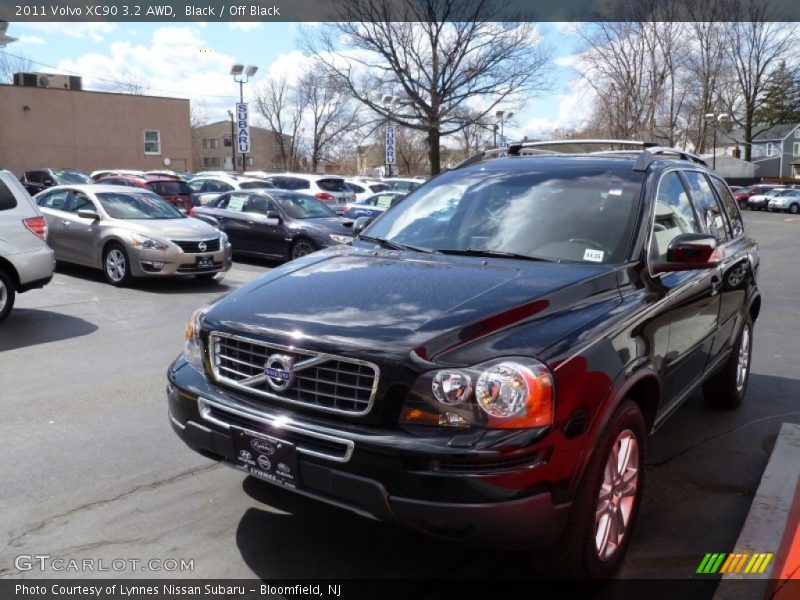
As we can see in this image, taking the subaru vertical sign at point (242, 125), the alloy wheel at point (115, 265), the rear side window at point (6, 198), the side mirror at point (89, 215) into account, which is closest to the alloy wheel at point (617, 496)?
the rear side window at point (6, 198)

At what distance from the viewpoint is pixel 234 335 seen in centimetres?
321

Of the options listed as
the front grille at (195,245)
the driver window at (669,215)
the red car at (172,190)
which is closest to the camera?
the driver window at (669,215)

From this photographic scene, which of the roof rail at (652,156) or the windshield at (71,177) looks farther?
the windshield at (71,177)

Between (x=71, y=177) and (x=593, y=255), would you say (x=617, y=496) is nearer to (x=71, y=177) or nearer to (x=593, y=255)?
(x=593, y=255)

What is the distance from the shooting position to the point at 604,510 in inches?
121

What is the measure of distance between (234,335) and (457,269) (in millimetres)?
1133

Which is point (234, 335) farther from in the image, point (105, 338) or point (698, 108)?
point (698, 108)

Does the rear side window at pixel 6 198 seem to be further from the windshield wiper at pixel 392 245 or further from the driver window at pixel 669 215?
the driver window at pixel 669 215

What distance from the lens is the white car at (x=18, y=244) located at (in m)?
8.00

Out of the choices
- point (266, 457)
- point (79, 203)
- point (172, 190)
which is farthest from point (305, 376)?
point (172, 190)

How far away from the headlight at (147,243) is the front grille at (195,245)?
7.4 inches

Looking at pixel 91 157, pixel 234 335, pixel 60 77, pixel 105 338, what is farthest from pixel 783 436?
pixel 60 77

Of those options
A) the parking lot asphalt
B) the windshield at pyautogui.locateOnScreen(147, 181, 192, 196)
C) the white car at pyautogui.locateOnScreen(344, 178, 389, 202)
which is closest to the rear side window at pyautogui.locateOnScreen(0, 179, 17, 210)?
the parking lot asphalt

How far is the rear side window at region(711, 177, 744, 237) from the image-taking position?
18.3 ft
